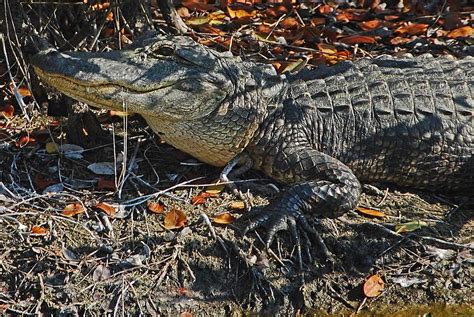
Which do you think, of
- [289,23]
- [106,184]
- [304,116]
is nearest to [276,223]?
[304,116]

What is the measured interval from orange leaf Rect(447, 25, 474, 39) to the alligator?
53.6 inches

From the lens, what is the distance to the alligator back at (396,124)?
4.98 metres

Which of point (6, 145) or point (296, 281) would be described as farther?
point (6, 145)

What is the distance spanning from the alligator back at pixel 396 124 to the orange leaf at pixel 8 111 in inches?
70.5

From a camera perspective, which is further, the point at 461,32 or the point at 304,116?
the point at 461,32

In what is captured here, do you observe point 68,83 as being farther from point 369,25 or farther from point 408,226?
point 369,25

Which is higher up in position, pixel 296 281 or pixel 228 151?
pixel 228 151

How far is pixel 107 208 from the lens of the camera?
4.65 meters

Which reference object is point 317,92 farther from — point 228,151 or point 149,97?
point 149,97

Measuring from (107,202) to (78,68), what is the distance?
732 mm

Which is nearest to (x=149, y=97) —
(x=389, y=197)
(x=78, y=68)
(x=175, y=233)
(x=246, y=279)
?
(x=78, y=68)

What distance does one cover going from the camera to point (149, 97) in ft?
15.5

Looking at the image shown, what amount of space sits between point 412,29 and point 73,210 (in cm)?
318

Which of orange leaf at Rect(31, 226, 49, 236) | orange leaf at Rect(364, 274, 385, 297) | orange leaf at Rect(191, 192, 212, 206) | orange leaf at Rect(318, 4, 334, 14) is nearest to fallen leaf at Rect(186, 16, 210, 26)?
orange leaf at Rect(318, 4, 334, 14)
